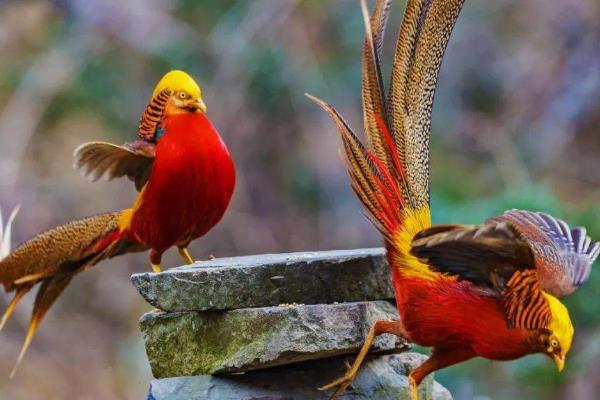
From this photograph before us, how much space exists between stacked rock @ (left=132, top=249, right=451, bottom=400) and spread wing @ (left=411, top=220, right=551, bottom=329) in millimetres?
473

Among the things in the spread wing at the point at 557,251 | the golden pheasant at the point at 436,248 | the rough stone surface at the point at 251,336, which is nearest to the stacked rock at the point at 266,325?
Answer: the rough stone surface at the point at 251,336

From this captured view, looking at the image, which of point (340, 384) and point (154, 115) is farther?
point (154, 115)

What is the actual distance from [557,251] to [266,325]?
808 millimetres

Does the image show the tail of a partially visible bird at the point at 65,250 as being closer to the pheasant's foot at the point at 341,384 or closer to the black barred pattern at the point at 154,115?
the black barred pattern at the point at 154,115

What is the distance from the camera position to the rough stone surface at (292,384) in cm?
338

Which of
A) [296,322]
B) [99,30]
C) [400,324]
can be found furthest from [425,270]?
[99,30]

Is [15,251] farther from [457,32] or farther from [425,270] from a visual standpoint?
[457,32]

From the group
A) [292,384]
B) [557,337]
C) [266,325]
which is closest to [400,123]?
[266,325]

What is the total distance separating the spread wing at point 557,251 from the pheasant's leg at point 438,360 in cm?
29

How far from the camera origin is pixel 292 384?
3434mm

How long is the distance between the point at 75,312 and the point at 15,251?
5.51 meters

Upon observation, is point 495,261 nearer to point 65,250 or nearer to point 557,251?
point 557,251

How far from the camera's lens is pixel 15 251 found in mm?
3875

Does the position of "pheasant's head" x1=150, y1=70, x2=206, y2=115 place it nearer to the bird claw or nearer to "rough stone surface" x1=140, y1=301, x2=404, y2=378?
"rough stone surface" x1=140, y1=301, x2=404, y2=378
